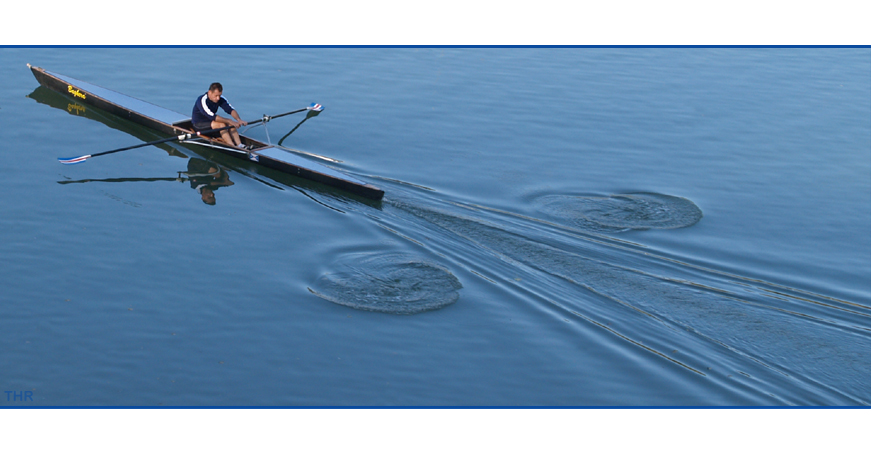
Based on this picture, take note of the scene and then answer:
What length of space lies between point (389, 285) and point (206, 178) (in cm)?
713

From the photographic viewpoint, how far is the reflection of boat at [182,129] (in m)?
17.0

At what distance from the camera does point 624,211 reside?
16.3 m

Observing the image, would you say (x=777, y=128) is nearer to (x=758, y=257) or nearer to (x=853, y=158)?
(x=853, y=158)

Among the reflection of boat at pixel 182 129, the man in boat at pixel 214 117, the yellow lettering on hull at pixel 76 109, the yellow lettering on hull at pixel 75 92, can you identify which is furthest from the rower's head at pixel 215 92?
the yellow lettering on hull at pixel 75 92

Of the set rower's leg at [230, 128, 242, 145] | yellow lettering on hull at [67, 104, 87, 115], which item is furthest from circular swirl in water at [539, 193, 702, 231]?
yellow lettering on hull at [67, 104, 87, 115]

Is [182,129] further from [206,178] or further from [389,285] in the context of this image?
[389,285]

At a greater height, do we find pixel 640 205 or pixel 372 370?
pixel 640 205

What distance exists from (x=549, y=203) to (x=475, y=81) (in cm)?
1228

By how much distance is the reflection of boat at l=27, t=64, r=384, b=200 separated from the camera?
17000 millimetres

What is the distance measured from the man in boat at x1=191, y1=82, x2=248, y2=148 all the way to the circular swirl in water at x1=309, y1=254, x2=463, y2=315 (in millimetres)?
6657

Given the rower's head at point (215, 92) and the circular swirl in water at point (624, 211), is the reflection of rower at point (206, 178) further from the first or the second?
the circular swirl in water at point (624, 211)

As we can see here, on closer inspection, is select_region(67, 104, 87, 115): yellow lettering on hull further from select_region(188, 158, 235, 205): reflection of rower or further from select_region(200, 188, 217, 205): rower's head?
select_region(200, 188, 217, 205): rower's head

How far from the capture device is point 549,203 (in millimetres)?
16672

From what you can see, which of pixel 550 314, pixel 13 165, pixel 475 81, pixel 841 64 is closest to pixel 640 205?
pixel 550 314
